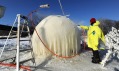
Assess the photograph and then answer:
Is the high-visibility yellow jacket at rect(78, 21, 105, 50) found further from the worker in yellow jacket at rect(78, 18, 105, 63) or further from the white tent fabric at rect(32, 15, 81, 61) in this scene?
the white tent fabric at rect(32, 15, 81, 61)

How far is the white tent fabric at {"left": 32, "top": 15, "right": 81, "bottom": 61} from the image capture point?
320 inches

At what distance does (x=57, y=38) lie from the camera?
809 centimetres

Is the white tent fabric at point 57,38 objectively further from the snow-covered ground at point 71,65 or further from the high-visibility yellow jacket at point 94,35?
the high-visibility yellow jacket at point 94,35

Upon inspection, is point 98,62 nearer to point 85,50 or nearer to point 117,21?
point 85,50

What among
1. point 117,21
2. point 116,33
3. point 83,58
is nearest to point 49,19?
point 83,58

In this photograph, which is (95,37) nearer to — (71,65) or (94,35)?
(94,35)

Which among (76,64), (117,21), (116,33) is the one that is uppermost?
(117,21)

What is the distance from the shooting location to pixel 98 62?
818 cm

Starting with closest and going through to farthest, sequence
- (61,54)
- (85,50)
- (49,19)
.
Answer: (61,54), (49,19), (85,50)

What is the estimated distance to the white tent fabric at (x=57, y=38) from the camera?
26.6 ft

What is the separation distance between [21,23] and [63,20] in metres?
2.23

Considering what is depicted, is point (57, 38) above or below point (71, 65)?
above

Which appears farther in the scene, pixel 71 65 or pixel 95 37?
pixel 95 37

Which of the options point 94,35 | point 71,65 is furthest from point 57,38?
point 94,35
